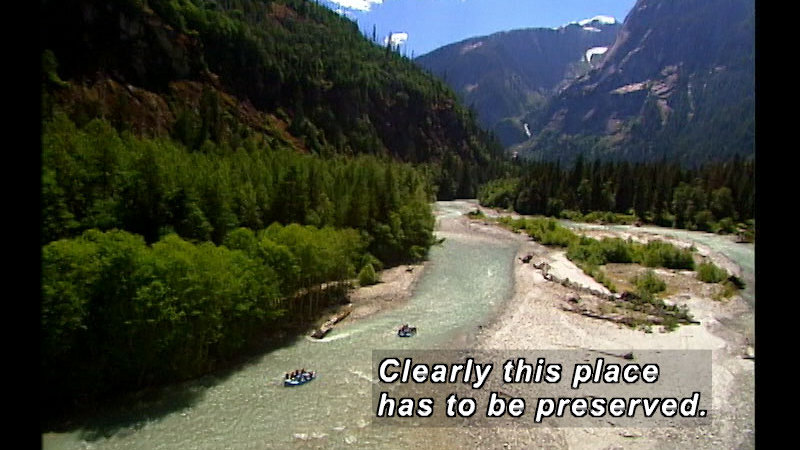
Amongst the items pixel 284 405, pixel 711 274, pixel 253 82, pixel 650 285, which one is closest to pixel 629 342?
pixel 650 285

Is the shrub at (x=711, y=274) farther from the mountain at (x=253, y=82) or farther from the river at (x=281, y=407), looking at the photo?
the mountain at (x=253, y=82)

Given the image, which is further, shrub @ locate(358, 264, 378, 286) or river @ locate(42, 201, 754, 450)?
shrub @ locate(358, 264, 378, 286)

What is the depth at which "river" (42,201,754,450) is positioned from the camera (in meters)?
18.5

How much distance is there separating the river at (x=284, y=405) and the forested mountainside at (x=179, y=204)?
188 centimetres

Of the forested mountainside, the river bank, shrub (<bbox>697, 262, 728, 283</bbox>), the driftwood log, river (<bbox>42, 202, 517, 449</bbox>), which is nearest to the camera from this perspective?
river (<bbox>42, 202, 517, 449</bbox>)

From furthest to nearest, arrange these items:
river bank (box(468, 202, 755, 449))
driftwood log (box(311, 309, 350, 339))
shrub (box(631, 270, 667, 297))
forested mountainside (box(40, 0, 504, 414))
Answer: shrub (box(631, 270, 667, 297)), driftwood log (box(311, 309, 350, 339)), forested mountainside (box(40, 0, 504, 414)), river bank (box(468, 202, 755, 449))

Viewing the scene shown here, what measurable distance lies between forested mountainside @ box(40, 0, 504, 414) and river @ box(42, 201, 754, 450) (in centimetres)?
188

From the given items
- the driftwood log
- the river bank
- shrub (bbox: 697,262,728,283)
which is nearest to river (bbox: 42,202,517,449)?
the driftwood log

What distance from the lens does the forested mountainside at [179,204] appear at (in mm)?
20406

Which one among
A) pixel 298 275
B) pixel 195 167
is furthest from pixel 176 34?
pixel 298 275

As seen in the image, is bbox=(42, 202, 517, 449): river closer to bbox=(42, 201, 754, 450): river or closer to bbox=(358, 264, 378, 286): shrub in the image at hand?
bbox=(42, 201, 754, 450): river

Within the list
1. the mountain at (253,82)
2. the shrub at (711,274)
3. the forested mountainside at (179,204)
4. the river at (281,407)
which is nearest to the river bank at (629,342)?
the shrub at (711,274)

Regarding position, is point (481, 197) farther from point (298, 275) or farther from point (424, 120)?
point (298, 275)
